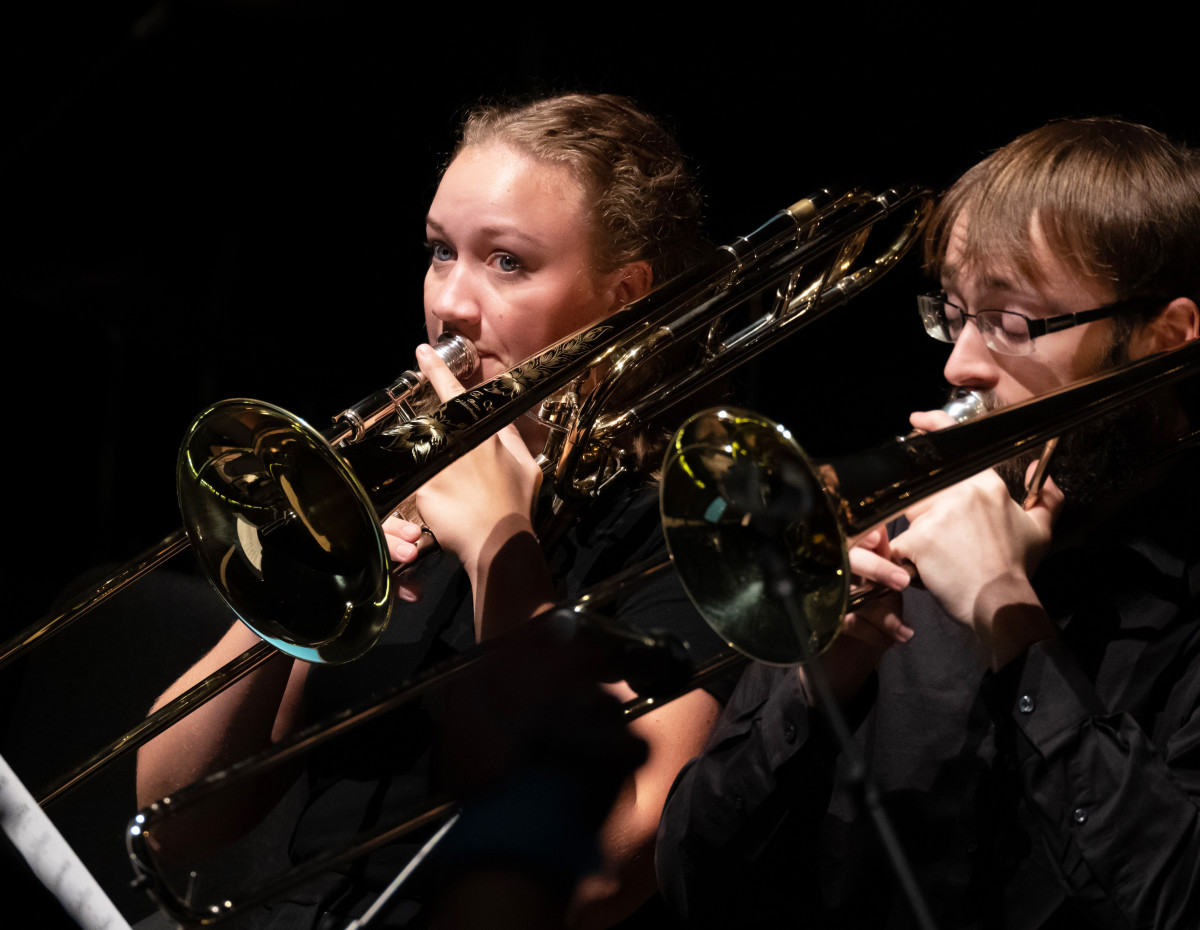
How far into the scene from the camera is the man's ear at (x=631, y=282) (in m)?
1.81

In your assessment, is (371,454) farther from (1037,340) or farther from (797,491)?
(1037,340)

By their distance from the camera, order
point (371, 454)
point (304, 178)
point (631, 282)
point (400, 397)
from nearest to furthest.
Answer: point (371, 454) < point (400, 397) < point (631, 282) < point (304, 178)

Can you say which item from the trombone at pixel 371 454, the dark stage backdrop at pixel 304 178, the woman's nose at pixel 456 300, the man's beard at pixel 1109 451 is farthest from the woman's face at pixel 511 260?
the man's beard at pixel 1109 451

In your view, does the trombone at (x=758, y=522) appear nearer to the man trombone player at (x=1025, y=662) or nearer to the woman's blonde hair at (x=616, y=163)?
the man trombone player at (x=1025, y=662)

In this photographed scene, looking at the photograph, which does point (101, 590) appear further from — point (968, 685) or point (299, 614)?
point (968, 685)

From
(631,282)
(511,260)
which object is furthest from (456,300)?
(631,282)

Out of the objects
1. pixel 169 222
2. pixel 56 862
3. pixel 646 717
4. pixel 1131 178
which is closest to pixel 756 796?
pixel 646 717

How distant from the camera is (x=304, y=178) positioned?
9.82 feet

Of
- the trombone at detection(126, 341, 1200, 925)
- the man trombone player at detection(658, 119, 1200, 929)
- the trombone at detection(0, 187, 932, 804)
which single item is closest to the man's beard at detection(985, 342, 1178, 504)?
the man trombone player at detection(658, 119, 1200, 929)

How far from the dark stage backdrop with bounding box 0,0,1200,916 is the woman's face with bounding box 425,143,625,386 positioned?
530mm

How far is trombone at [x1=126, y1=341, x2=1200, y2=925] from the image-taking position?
112 cm

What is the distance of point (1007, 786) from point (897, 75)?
3.98 feet

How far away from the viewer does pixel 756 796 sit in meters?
1.32

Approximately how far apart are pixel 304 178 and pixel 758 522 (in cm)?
225
